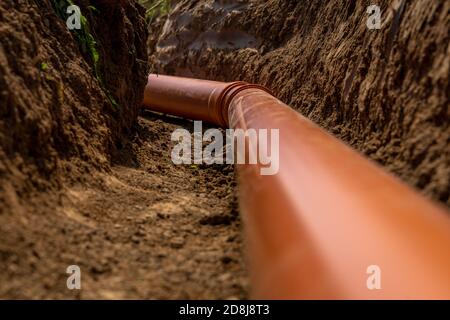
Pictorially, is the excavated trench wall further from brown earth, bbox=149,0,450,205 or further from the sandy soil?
brown earth, bbox=149,0,450,205

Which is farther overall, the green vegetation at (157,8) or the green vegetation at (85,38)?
the green vegetation at (157,8)

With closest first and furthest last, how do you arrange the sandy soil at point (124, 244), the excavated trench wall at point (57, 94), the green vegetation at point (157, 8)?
the sandy soil at point (124, 244), the excavated trench wall at point (57, 94), the green vegetation at point (157, 8)

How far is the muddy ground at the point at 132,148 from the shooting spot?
1656 millimetres

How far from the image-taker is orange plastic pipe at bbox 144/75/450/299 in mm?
1059

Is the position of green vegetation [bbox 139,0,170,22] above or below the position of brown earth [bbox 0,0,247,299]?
above

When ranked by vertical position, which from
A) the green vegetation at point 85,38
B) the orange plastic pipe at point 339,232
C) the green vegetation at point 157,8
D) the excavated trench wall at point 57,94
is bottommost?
the orange plastic pipe at point 339,232

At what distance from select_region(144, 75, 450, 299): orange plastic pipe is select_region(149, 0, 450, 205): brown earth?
421 millimetres

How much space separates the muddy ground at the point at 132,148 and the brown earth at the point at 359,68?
0.01m

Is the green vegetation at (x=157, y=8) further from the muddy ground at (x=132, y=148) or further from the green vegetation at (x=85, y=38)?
the green vegetation at (x=85, y=38)

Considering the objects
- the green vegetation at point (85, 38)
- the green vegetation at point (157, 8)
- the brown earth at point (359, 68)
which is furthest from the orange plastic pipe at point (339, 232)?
the green vegetation at point (157, 8)

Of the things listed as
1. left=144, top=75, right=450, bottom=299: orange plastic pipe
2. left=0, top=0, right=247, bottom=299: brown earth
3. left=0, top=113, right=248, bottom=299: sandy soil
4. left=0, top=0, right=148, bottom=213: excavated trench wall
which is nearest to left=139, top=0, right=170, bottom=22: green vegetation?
left=0, top=0, right=148, bottom=213: excavated trench wall

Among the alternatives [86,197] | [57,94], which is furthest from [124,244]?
[57,94]
